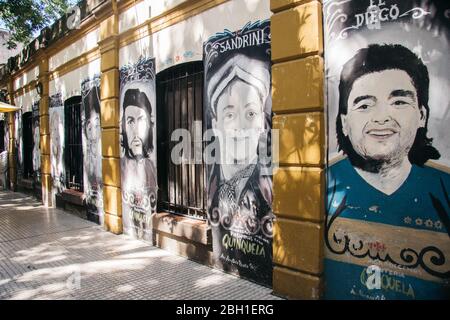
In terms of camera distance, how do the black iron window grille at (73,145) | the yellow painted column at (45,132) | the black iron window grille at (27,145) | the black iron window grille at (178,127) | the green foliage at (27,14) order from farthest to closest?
the black iron window grille at (27,145), the green foliage at (27,14), the yellow painted column at (45,132), the black iron window grille at (73,145), the black iron window grille at (178,127)

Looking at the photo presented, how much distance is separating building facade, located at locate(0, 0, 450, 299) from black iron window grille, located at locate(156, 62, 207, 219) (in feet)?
0.08

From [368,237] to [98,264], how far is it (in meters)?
3.62

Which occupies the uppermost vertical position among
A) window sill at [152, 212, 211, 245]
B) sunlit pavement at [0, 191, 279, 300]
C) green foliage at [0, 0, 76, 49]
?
green foliage at [0, 0, 76, 49]

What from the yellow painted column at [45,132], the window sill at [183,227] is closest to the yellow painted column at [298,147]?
the window sill at [183,227]

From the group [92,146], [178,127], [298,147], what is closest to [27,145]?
[92,146]

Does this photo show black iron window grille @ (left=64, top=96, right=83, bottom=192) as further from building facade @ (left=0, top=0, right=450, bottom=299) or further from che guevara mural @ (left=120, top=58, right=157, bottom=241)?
che guevara mural @ (left=120, top=58, right=157, bottom=241)

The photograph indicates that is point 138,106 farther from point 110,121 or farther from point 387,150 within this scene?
point 387,150

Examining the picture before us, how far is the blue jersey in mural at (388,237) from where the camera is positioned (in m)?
2.99

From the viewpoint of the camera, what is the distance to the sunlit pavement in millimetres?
4121

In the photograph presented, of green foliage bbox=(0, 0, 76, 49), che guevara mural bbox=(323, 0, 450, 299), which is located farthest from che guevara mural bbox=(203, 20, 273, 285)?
green foliage bbox=(0, 0, 76, 49)

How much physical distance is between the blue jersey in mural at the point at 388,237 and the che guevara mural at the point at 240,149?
0.86 m

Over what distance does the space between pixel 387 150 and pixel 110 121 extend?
17.0 feet

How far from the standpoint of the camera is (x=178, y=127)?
5.70 metres

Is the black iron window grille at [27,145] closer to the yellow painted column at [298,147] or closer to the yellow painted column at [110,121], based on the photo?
the yellow painted column at [110,121]
